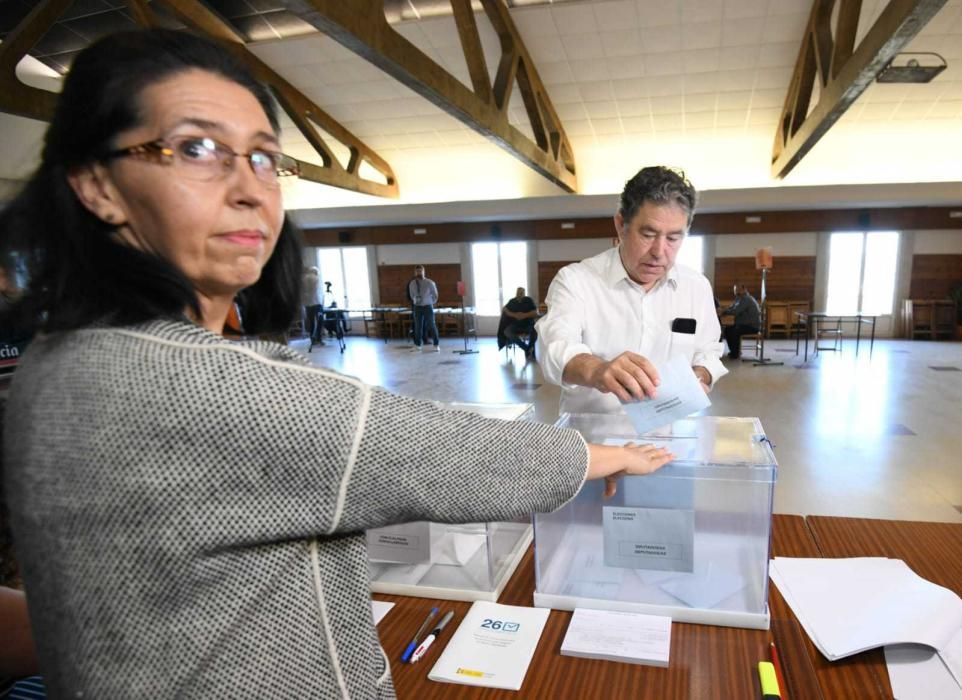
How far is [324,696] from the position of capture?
56cm

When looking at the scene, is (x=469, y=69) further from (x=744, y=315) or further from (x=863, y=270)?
(x=863, y=270)

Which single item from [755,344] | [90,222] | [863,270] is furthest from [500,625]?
[863,270]

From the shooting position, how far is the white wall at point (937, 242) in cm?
1093

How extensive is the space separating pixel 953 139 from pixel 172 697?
38.6ft

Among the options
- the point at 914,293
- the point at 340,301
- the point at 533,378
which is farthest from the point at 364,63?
the point at 914,293

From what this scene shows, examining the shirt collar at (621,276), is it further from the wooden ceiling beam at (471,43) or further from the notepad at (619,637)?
the wooden ceiling beam at (471,43)

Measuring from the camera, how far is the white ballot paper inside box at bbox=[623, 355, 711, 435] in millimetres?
993

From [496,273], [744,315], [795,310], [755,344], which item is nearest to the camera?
[744,315]

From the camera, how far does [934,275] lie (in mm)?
11141

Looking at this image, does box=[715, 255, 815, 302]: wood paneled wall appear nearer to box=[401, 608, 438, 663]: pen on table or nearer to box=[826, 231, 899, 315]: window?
box=[826, 231, 899, 315]: window

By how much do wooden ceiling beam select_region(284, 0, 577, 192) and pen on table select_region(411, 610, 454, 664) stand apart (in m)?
3.25

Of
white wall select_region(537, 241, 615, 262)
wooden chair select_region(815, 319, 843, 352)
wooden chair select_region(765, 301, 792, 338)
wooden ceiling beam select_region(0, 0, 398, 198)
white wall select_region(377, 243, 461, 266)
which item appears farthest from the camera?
white wall select_region(377, 243, 461, 266)

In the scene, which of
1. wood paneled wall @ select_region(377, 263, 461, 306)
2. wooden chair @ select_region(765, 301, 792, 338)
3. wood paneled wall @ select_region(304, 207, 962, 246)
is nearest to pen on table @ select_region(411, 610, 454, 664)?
wood paneled wall @ select_region(304, 207, 962, 246)

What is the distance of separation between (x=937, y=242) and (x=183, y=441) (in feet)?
46.9
